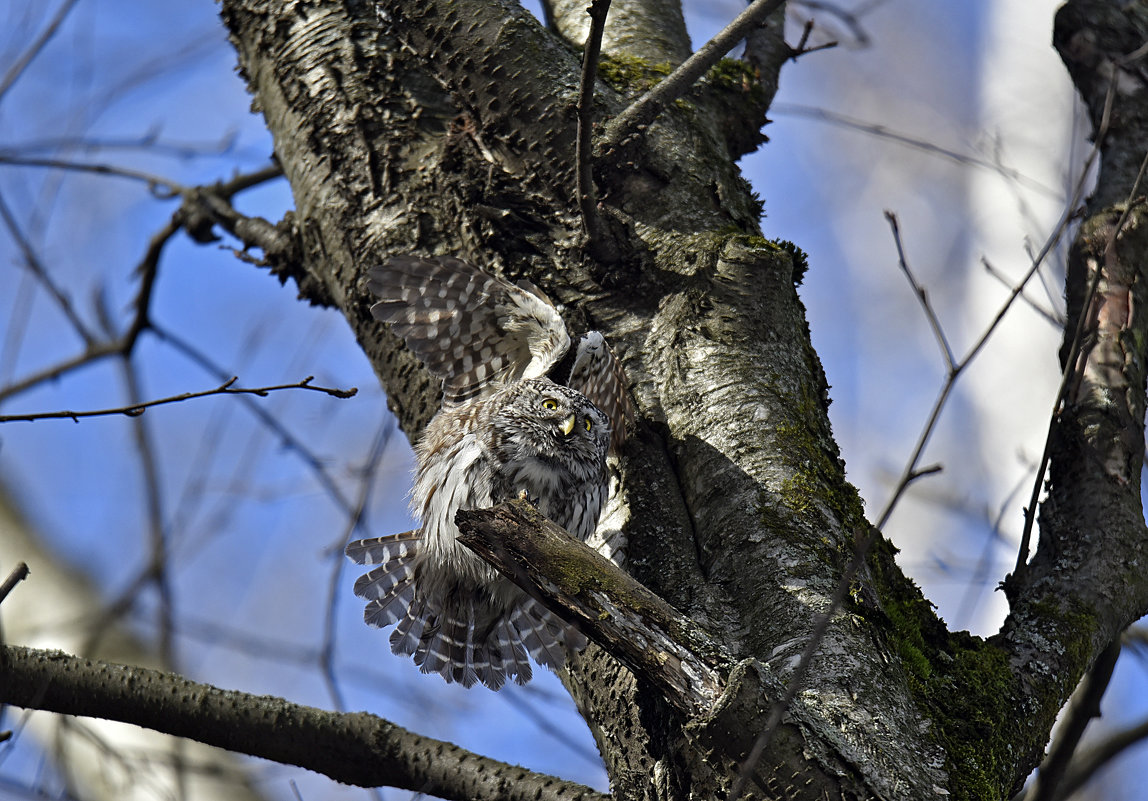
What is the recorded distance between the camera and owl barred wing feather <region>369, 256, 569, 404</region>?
3.17 meters

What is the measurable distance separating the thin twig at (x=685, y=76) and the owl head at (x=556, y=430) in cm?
83

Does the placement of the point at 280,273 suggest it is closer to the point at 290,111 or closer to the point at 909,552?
the point at 290,111

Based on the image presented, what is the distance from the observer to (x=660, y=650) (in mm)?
1960

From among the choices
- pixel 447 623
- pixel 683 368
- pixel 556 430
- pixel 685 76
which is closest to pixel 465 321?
pixel 556 430

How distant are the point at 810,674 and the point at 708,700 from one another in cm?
39

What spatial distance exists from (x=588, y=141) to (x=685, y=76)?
347 mm

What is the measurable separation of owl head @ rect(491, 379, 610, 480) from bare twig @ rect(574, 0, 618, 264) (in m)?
0.55

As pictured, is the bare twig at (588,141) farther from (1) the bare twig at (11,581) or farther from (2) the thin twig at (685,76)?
(1) the bare twig at (11,581)

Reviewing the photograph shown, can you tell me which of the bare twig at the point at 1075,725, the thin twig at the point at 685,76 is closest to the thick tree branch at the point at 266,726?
the bare twig at the point at 1075,725

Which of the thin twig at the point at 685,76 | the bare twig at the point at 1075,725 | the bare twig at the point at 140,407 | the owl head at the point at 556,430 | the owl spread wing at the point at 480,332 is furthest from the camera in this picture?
the owl head at the point at 556,430

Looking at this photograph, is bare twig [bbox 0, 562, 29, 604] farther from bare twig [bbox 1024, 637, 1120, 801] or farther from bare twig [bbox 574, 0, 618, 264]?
bare twig [bbox 1024, 637, 1120, 801]

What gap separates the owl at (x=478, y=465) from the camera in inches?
127

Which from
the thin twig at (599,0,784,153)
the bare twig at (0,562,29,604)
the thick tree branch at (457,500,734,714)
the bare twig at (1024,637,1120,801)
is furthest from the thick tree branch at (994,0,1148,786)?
the bare twig at (0,562,29,604)

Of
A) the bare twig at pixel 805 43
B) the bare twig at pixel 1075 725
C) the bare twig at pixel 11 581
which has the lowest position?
the bare twig at pixel 11 581
